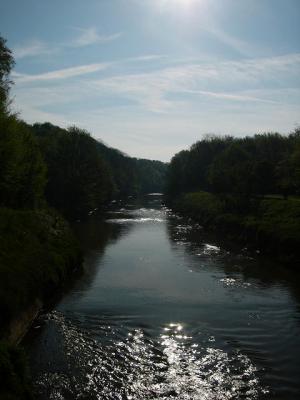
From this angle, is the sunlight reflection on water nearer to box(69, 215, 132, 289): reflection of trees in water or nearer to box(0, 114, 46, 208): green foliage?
box(69, 215, 132, 289): reflection of trees in water

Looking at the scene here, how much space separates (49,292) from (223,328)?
442 inches

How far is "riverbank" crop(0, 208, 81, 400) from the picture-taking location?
47.5ft

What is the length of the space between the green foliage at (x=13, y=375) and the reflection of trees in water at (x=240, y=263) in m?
19.6

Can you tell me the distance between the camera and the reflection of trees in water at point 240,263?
111ft

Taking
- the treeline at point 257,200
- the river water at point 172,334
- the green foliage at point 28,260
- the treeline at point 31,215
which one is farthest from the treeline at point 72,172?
the river water at point 172,334

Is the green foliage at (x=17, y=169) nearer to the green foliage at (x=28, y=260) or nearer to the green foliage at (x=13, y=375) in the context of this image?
the green foliage at (x=28, y=260)

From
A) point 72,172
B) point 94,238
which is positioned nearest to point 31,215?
point 94,238

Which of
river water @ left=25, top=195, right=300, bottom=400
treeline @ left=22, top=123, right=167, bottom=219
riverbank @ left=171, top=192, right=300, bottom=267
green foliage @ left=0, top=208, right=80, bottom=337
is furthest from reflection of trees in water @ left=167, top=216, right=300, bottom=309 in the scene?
treeline @ left=22, top=123, right=167, bottom=219

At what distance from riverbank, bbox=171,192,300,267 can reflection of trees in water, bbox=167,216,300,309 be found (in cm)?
165

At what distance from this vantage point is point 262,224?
50562 mm

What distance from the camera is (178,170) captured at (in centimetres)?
13750

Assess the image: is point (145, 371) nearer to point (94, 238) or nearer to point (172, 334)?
point (172, 334)

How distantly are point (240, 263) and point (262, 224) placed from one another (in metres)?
11.7

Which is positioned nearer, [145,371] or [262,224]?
[145,371]
